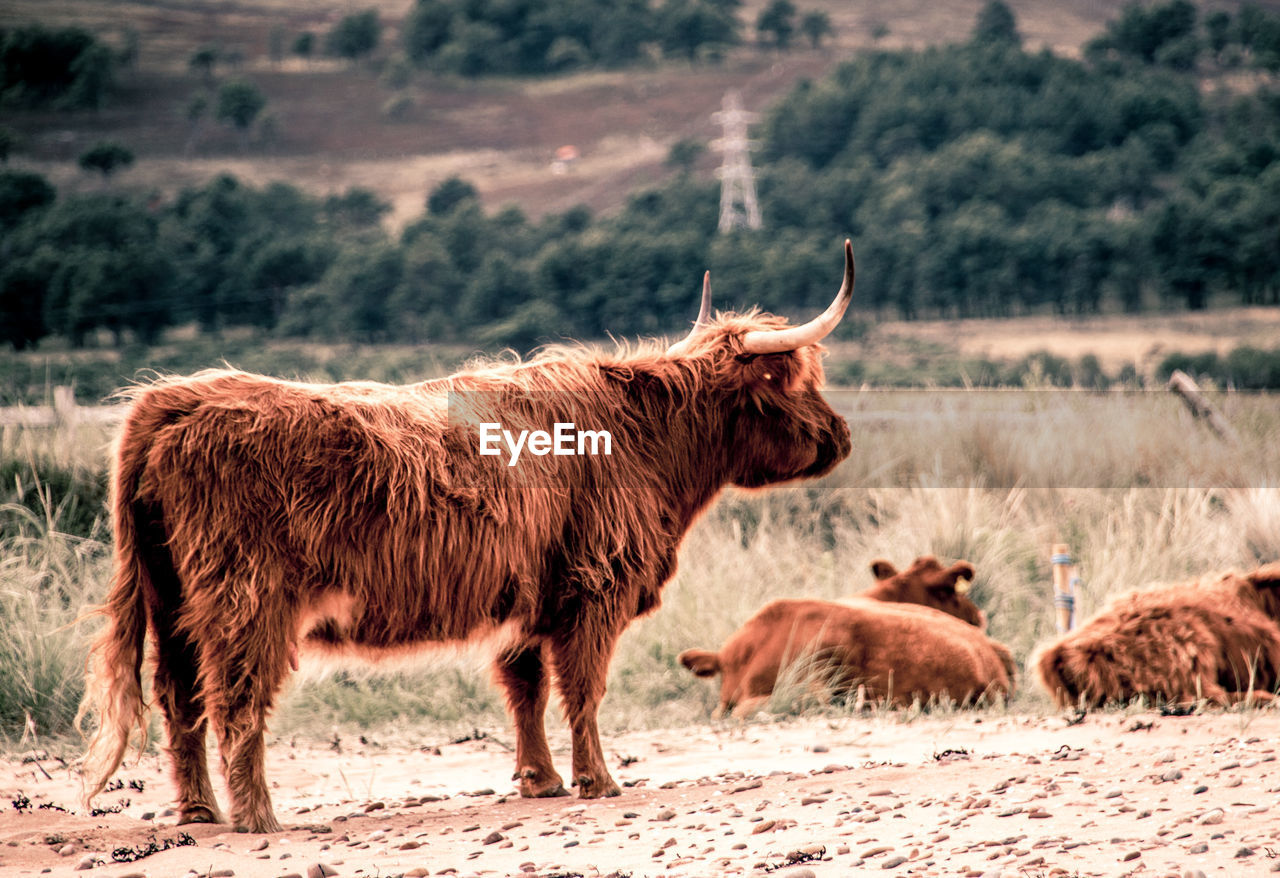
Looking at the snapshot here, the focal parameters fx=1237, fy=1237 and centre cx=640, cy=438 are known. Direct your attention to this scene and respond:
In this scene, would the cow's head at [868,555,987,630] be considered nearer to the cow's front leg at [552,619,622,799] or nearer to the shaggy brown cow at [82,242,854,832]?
the shaggy brown cow at [82,242,854,832]

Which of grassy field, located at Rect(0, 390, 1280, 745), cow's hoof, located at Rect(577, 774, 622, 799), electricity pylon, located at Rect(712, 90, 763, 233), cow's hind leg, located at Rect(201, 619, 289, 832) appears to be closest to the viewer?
cow's hind leg, located at Rect(201, 619, 289, 832)

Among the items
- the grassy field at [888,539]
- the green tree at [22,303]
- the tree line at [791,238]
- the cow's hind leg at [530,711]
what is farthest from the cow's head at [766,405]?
the tree line at [791,238]

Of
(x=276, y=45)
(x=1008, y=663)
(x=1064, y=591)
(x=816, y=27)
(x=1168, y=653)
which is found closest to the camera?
(x=1168, y=653)

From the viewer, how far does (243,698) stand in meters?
4.19

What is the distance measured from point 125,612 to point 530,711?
166 cm

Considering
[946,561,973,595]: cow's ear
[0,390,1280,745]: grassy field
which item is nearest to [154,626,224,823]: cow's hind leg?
[0,390,1280,745]: grassy field

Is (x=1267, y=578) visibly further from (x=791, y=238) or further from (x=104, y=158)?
(x=104, y=158)

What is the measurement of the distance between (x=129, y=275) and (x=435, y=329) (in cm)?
1159

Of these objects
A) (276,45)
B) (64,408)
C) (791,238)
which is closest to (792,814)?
(64,408)

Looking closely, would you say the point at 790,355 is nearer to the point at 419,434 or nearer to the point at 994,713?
the point at 419,434

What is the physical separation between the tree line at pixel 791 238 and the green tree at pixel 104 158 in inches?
288

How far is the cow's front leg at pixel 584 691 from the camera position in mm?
4840

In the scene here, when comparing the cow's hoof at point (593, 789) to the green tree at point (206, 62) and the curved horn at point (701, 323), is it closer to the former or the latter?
the curved horn at point (701, 323)

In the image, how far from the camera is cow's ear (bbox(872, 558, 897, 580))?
292 inches
